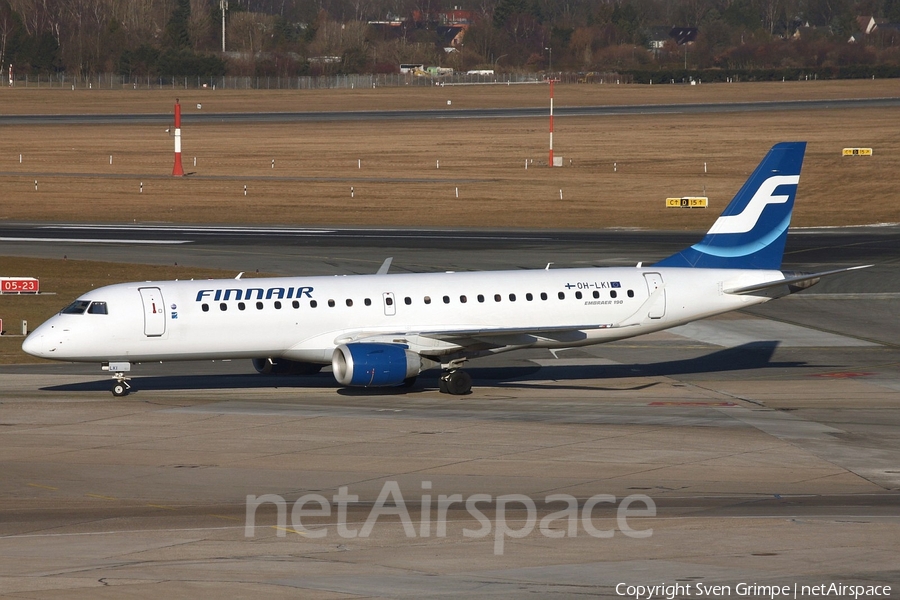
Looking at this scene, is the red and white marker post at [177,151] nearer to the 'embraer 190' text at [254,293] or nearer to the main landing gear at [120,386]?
the main landing gear at [120,386]

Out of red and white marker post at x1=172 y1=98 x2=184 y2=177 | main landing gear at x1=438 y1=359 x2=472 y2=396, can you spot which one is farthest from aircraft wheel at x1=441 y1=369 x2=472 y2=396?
red and white marker post at x1=172 y1=98 x2=184 y2=177

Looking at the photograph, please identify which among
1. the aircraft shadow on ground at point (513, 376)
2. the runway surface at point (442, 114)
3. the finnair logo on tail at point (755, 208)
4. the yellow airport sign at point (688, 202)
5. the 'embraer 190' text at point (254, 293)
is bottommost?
the aircraft shadow on ground at point (513, 376)

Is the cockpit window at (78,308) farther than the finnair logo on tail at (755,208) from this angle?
No

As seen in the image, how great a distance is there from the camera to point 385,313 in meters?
39.2

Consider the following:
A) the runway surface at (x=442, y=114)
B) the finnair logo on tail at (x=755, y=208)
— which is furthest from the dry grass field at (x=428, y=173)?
the finnair logo on tail at (x=755, y=208)

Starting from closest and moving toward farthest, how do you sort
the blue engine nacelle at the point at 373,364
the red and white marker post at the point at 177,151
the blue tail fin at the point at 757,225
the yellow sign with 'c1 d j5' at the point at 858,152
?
1. the blue engine nacelle at the point at 373,364
2. the blue tail fin at the point at 757,225
3. the red and white marker post at the point at 177,151
4. the yellow sign with 'c1 d j5' at the point at 858,152

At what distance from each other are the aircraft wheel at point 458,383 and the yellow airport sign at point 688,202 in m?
57.2

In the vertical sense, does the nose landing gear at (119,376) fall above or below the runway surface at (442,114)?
below

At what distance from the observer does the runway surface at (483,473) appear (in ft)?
68.0

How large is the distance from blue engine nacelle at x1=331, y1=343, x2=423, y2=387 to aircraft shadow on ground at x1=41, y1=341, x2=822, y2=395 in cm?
256

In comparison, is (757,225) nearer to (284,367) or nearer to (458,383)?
(458,383)

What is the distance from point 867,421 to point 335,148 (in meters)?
97.9

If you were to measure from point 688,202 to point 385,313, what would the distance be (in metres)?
58.5

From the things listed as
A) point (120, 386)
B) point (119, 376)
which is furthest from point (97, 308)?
point (120, 386)
